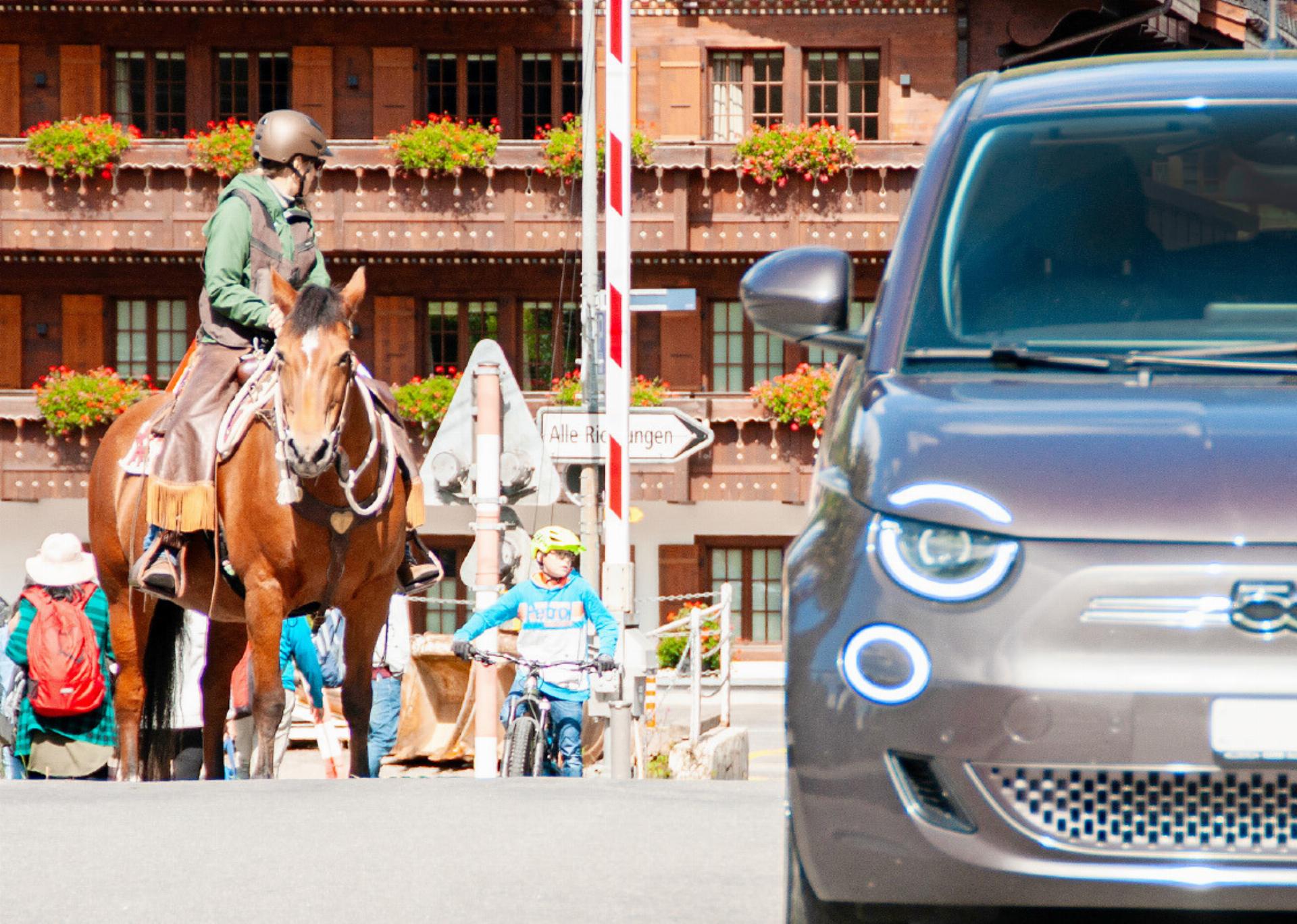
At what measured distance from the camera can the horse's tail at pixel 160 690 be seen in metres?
10.8

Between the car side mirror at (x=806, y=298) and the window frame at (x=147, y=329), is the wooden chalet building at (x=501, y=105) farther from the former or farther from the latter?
the car side mirror at (x=806, y=298)

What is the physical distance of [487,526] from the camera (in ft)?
47.9

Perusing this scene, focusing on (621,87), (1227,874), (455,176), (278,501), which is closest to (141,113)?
(455,176)

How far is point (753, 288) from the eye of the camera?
4.77 meters

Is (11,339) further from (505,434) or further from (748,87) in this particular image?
(505,434)

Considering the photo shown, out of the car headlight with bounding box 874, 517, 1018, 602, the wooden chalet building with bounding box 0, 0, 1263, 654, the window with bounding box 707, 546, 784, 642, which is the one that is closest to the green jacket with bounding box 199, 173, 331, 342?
the car headlight with bounding box 874, 517, 1018, 602

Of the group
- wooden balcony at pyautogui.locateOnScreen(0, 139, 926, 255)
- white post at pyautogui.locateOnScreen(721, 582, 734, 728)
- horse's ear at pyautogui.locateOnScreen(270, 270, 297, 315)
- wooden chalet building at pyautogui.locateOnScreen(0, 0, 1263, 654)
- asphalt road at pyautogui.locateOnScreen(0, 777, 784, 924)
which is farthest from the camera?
wooden chalet building at pyautogui.locateOnScreen(0, 0, 1263, 654)

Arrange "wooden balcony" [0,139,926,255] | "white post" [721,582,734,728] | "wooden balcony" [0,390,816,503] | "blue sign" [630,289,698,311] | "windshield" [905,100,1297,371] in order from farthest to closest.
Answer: "wooden balcony" [0,390,816,503]
"wooden balcony" [0,139,926,255]
"white post" [721,582,734,728]
"blue sign" [630,289,698,311]
"windshield" [905,100,1297,371]

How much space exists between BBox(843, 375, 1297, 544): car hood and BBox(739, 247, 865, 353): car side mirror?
771 millimetres

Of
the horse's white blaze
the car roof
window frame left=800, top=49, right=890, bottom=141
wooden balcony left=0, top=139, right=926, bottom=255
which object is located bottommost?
the horse's white blaze

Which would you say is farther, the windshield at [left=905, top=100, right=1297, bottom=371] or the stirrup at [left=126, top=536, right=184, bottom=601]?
the stirrup at [left=126, top=536, right=184, bottom=601]

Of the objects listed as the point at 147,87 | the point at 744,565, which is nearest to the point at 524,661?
the point at 744,565

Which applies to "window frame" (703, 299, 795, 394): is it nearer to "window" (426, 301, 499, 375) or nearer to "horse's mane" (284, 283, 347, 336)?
"window" (426, 301, 499, 375)

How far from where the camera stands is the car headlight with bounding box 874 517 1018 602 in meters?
3.60
